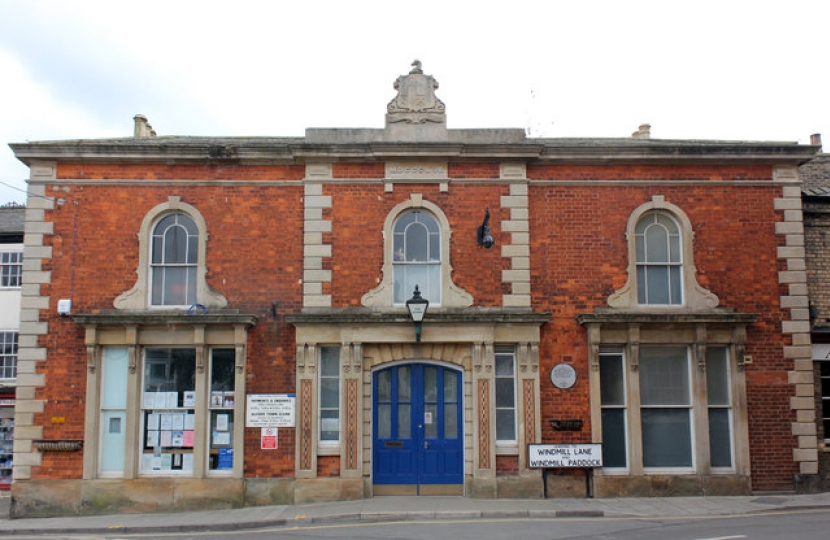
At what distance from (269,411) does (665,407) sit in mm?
7703

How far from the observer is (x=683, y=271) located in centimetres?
1505

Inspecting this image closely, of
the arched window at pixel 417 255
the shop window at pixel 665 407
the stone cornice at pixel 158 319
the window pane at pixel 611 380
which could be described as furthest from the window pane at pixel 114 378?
the shop window at pixel 665 407

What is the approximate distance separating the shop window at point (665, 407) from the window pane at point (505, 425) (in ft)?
8.27

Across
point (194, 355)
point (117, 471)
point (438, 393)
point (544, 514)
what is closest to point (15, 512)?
point (117, 471)

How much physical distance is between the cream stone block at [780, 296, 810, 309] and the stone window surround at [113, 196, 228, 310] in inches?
436

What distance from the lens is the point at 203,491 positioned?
14039 millimetres

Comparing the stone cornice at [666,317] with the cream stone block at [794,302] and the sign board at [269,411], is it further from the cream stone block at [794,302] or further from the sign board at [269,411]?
the sign board at [269,411]

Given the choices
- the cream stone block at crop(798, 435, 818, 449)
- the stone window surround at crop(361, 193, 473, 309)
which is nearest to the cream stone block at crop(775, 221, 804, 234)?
the cream stone block at crop(798, 435, 818, 449)

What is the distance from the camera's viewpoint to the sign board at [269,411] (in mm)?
14352

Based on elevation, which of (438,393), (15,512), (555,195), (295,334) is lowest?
(15,512)

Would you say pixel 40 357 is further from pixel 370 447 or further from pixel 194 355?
pixel 370 447

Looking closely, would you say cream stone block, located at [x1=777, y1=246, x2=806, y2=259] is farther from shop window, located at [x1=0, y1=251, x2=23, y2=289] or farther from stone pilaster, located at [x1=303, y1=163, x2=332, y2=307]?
shop window, located at [x1=0, y1=251, x2=23, y2=289]

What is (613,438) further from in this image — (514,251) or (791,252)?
(791,252)

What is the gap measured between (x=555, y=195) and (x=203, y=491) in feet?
29.3
